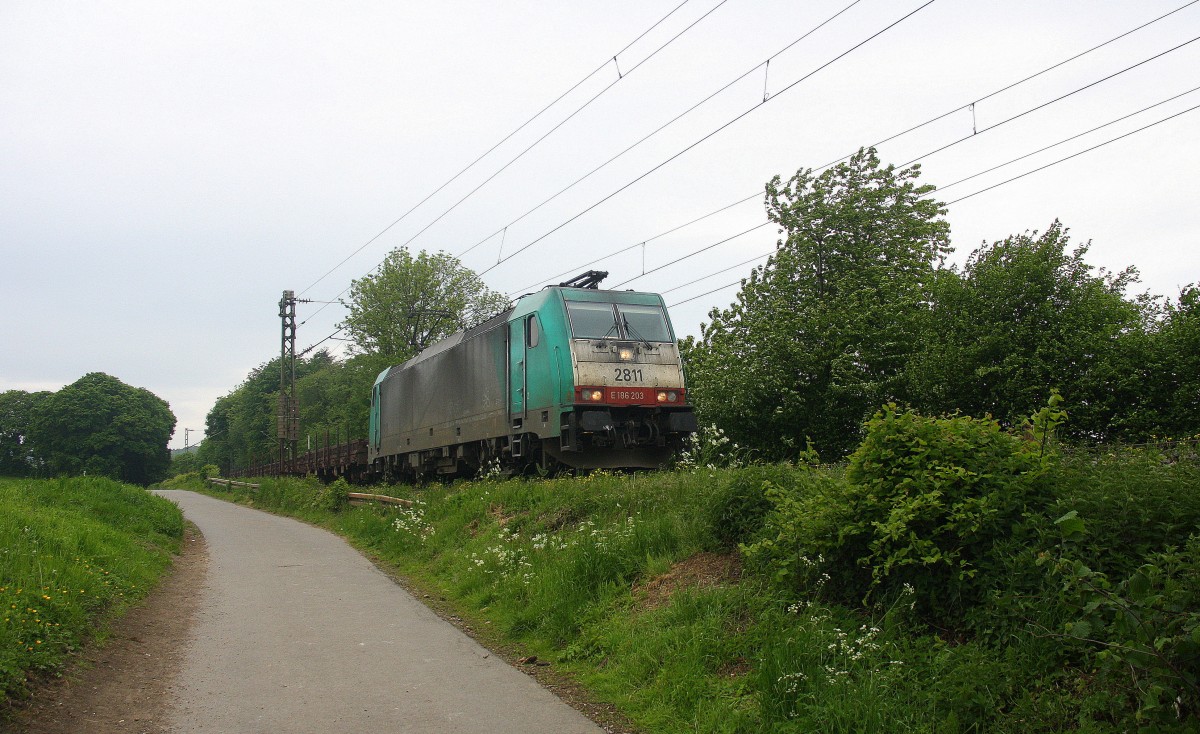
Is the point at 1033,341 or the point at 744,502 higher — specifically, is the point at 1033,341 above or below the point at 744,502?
above

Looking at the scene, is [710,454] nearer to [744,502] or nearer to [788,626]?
[744,502]

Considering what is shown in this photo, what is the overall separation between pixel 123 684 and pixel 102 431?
55.0m

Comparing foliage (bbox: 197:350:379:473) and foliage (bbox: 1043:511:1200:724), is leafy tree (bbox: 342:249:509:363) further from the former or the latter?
foliage (bbox: 1043:511:1200:724)

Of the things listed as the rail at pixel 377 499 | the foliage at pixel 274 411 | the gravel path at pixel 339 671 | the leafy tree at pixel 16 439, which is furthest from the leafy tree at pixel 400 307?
the gravel path at pixel 339 671

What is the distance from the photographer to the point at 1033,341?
21.2 meters

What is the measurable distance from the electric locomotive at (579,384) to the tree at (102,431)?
1498 inches

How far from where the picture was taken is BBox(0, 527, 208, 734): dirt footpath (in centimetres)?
545

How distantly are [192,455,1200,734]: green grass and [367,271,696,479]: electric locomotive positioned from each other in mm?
4578

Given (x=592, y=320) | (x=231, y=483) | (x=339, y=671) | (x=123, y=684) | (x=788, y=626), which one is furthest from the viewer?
(x=231, y=483)

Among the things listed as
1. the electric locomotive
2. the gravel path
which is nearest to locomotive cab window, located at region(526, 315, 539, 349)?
the electric locomotive

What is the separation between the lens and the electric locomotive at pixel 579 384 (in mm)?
14344

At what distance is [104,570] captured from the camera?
31.3 ft

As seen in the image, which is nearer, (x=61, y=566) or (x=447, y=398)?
(x=61, y=566)

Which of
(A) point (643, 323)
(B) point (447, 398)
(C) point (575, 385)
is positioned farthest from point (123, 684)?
(B) point (447, 398)
